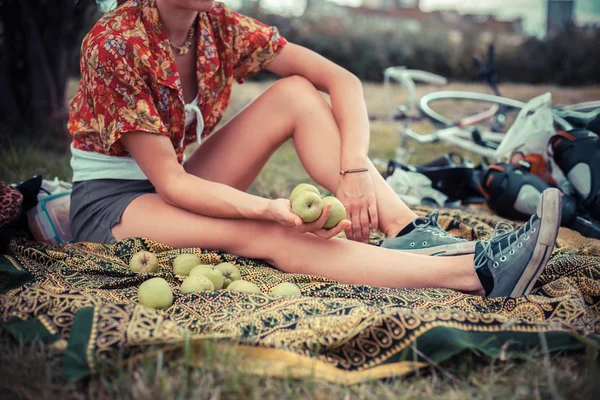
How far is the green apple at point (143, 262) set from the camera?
237 cm

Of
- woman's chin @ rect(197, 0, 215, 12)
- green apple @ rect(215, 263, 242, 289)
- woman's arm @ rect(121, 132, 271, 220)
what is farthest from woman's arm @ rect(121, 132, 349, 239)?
woman's chin @ rect(197, 0, 215, 12)

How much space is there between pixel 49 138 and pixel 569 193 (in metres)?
4.37

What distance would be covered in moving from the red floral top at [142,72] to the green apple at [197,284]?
0.64 meters

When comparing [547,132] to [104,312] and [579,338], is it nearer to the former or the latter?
[579,338]

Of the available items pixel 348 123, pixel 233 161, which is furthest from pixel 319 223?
pixel 233 161

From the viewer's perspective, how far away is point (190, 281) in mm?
2164

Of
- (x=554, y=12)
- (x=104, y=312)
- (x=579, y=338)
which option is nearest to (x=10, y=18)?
(x=104, y=312)

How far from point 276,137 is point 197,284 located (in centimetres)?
101

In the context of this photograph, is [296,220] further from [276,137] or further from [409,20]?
[409,20]

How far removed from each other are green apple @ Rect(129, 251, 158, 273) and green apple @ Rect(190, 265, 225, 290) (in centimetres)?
23

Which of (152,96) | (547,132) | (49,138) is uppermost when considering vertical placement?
(152,96)

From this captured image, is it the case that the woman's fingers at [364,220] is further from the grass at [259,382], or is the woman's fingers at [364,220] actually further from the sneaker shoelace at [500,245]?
the grass at [259,382]

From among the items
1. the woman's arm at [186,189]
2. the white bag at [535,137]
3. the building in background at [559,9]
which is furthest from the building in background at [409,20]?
the woman's arm at [186,189]

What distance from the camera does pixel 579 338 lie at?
66.9 inches
